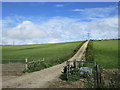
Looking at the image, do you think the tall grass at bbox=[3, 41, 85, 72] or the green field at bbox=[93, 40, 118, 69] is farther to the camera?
the tall grass at bbox=[3, 41, 85, 72]

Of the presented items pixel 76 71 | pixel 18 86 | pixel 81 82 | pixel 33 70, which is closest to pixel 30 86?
pixel 18 86

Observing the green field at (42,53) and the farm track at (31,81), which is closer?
the farm track at (31,81)

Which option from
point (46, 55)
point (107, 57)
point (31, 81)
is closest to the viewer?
point (31, 81)

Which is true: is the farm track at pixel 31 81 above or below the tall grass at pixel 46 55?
below

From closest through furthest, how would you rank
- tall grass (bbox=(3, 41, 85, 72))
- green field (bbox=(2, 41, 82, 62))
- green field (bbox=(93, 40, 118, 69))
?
green field (bbox=(93, 40, 118, 69)), tall grass (bbox=(3, 41, 85, 72)), green field (bbox=(2, 41, 82, 62))

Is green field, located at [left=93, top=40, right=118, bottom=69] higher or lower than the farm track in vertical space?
higher

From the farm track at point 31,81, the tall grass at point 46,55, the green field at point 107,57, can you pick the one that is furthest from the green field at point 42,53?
the farm track at point 31,81

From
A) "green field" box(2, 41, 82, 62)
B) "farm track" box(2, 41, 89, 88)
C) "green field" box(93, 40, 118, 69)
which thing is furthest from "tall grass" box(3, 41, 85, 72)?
"green field" box(93, 40, 118, 69)

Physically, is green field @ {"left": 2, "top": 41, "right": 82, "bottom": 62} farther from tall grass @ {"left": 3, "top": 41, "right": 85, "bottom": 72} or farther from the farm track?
the farm track

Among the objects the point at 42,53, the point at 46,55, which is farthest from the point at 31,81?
the point at 42,53

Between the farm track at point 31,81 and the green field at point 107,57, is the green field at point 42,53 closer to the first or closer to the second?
the green field at point 107,57

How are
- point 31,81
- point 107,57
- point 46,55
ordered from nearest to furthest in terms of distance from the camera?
1. point 31,81
2. point 107,57
3. point 46,55

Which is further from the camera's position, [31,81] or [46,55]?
[46,55]

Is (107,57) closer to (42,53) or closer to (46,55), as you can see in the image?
(46,55)
